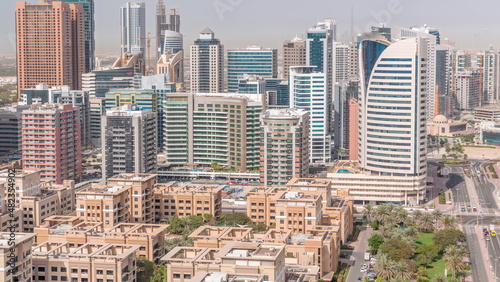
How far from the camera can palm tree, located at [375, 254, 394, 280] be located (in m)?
29.7

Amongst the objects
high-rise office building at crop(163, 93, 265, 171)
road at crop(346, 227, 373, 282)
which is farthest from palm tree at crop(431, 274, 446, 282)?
high-rise office building at crop(163, 93, 265, 171)

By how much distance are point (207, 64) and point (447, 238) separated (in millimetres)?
56045

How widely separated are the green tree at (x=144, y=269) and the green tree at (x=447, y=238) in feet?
42.8

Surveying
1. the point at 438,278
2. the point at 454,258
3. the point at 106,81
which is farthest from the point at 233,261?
the point at 106,81

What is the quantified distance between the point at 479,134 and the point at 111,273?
6147cm

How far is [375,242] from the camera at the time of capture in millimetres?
34156

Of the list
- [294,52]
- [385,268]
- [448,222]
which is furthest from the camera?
[294,52]

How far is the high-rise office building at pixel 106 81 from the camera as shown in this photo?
77.9 m

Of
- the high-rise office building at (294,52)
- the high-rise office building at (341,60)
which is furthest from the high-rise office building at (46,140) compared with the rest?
the high-rise office building at (341,60)

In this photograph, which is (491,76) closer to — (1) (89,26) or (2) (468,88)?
(2) (468,88)

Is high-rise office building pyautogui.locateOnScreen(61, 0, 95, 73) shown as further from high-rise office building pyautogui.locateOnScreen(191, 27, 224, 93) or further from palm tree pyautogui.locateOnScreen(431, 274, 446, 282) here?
palm tree pyautogui.locateOnScreen(431, 274, 446, 282)

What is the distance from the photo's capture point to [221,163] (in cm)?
5488

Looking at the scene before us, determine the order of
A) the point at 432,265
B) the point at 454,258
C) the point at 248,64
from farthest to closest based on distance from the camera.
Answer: the point at 248,64
the point at 432,265
the point at 454,258

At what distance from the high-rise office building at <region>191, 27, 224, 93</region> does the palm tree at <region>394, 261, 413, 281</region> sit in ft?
190
